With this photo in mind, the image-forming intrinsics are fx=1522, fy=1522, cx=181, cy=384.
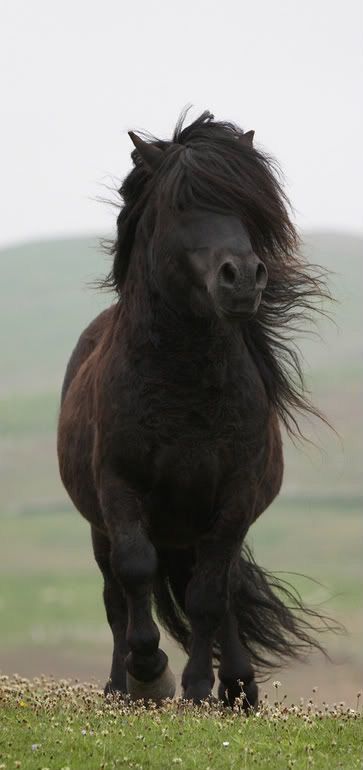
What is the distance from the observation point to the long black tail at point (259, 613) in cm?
1204

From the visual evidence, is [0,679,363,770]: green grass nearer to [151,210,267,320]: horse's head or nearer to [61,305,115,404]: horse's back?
[151,210,267,320]: horse's head

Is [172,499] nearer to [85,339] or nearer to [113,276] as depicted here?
[113,276]

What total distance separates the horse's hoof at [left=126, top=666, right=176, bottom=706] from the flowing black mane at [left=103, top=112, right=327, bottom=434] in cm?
208

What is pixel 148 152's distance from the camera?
10039mm

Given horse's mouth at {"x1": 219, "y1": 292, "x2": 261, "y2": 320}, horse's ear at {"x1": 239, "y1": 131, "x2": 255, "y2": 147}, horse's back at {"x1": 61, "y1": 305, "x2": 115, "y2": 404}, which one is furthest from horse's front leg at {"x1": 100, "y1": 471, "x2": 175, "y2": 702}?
horse's back at {"x1": 61, "y1": 305, "x2": 115, "y2": 404}

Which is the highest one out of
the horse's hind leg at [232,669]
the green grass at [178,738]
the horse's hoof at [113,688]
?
the green grass at [178,738]

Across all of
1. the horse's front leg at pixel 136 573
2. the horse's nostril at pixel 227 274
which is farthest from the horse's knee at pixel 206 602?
the horse's nostril at pixel 227 274

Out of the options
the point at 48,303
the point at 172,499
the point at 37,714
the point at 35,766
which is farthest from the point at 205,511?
the point at 48,303

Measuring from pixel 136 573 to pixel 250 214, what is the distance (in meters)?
2.41

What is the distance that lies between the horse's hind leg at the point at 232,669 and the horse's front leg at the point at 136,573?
91 centimetres

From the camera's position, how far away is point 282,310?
11.0 m

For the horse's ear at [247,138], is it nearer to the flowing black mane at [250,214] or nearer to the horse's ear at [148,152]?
the flowing black mane at [250,214]

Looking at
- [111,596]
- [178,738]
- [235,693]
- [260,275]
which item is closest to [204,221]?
[260,275]

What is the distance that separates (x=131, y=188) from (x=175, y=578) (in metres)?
3.31
